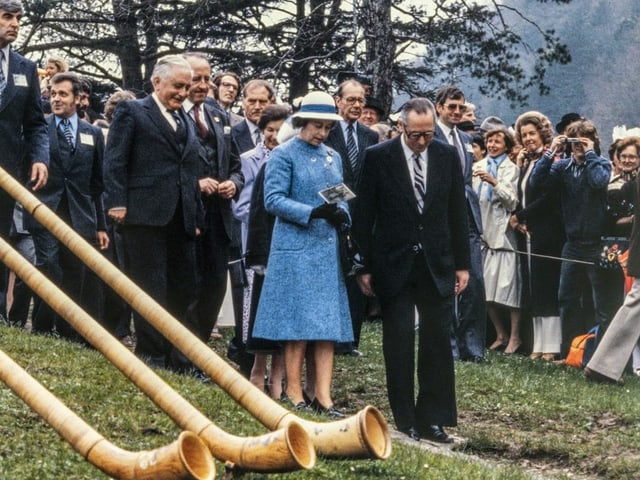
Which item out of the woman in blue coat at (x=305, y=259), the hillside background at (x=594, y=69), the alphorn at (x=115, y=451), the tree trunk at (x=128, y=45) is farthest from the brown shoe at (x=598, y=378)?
the tree trunk at (x=128, y=45)

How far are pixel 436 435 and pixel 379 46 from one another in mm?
11815

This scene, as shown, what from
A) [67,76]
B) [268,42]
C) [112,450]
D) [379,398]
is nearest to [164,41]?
[268,42]

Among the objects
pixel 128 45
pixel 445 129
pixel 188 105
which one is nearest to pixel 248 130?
pixel 188 105

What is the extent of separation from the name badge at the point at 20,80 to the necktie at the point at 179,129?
99 centimetres

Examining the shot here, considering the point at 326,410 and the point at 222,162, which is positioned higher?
the point at 222,162

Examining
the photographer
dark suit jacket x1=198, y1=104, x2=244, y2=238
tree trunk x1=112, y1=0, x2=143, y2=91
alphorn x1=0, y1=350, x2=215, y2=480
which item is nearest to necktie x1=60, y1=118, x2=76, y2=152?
dark suit jacket x1=198, y1=104, x2=244, y2=238

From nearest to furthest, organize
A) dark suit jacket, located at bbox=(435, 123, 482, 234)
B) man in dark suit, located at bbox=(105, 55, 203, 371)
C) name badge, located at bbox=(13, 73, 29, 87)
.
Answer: name badge, located at bbox=(13, 73, 29, 87), man in dark suit, located at bbox=(105, 55, 203, 371), dark suit jacket, located at bbox=(435, 123, 482, 234)

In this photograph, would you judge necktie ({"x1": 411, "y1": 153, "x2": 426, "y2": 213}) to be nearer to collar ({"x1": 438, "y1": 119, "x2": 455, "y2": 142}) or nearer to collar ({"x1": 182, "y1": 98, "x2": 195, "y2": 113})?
collar ({"x1": 182, "y1": 98, "x2": 195, "y2": 113})

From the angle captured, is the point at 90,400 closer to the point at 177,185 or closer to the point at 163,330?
the point at 163,330

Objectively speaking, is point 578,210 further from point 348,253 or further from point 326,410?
point 326,410

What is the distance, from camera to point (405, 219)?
8.46m

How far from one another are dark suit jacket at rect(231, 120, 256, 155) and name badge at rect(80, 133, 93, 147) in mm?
1195

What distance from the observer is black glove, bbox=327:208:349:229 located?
868 cm

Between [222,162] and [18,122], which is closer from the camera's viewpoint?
[18,122]
